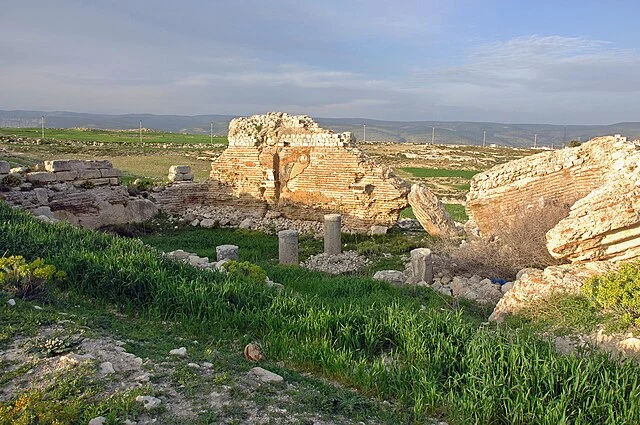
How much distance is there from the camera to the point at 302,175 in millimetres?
17250

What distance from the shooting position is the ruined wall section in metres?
11.4

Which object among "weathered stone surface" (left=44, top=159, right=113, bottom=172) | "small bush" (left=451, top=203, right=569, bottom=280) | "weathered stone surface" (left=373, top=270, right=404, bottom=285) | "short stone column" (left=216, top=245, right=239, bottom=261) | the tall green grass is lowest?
"weathered stone surface" (left=373, top=270, right=404, bottom=285)

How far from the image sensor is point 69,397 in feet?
12.1

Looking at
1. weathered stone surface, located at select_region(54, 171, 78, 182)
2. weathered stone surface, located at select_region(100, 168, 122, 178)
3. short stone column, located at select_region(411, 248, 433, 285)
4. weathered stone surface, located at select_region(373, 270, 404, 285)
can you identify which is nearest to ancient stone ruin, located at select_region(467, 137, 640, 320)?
short stone column, located at select_region(411, 248, 433, 285)

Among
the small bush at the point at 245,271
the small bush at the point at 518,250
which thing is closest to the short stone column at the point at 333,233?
the small bush at the point at 518,250

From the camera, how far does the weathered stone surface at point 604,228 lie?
7723mm

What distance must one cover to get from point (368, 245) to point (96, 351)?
10.3m

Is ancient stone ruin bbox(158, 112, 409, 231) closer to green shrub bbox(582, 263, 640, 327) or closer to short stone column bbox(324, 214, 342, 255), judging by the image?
short stone column bbox(324, 214, 342, 255)

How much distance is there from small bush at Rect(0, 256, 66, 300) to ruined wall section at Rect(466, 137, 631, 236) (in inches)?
363

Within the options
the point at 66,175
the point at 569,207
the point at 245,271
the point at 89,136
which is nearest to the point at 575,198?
the point at 569,207

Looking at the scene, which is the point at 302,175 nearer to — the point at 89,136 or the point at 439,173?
the point at 439,173

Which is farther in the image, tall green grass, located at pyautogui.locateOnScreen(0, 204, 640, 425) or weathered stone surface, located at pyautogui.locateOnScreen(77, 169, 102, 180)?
weathered stone surface, located at pyautogui.locateOnScreen(77, 169, 102, 180)

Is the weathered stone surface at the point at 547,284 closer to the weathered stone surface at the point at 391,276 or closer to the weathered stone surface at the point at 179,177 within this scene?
the weathered stone surface at the point at 391,276

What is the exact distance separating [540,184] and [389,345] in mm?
8556
